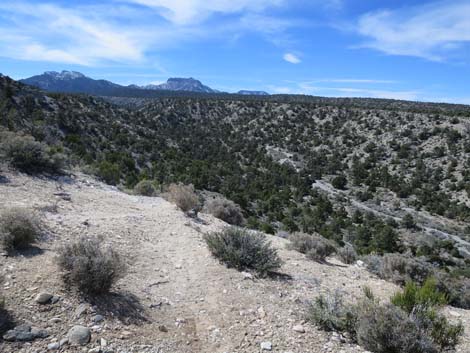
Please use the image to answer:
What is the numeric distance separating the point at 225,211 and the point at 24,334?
9.69 metres

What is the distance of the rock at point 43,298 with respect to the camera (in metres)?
4.52

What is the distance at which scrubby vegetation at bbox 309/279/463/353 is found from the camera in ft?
14.6

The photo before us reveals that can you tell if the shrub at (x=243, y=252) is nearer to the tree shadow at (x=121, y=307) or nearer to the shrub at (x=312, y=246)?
the shrub at (x=312, y=246)

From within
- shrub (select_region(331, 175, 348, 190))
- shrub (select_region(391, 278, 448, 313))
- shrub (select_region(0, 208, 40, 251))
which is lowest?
shrub (select_region(331, 175, 348, 190))

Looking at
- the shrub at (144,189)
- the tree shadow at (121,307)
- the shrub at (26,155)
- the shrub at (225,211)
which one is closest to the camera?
the tree shadow at (121,307)

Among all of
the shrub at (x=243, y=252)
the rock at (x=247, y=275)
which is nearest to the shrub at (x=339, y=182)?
the shrub at (x=243, y=252)

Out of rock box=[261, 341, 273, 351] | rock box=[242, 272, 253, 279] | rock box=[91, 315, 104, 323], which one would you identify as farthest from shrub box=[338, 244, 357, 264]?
rock box=[91, 315, 104, 323]

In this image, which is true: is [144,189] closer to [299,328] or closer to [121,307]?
[121,307]

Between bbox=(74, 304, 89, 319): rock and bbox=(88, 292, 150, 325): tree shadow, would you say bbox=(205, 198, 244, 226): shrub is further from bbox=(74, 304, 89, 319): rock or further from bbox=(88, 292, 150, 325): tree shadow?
bbox=(74, 304, 89, 319): rock

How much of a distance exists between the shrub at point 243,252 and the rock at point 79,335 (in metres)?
3.35

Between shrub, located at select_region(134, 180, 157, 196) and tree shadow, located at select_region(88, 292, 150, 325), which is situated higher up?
tree shadow, located at select_region(88, 292, 150, 325)

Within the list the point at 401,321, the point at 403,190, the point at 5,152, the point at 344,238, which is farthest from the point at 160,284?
the point at 403,190

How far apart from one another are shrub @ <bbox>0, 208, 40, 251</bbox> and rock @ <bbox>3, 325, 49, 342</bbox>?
202cm

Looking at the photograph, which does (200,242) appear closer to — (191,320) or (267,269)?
(267,269)
